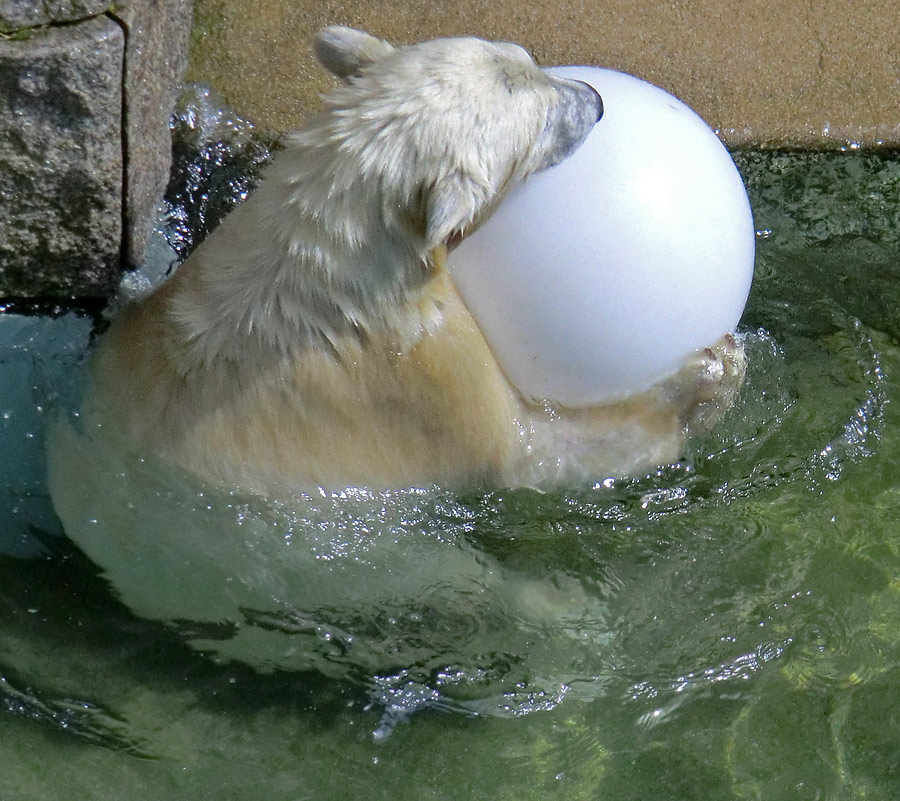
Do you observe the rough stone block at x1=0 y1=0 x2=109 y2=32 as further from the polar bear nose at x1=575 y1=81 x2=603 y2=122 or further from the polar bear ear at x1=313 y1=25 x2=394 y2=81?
the polar bear nose at x1=575 y1=81 x2=603 y2=122

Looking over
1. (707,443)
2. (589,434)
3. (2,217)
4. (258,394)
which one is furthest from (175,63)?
(707,443)

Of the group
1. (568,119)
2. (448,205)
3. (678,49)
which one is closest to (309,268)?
(448,205)

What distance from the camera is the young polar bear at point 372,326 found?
7.43 ft

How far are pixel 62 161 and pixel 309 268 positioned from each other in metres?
0.92

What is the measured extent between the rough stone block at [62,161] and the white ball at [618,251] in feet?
3.52

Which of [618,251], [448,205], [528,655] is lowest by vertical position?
[528,655]

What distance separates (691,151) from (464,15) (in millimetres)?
1806

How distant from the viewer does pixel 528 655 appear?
2.81 metres

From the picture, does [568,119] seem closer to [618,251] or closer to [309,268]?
[618,251]

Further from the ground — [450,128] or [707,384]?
[450,128]

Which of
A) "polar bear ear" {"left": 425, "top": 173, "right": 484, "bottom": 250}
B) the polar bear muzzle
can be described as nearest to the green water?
"polar bear ear" {"left": 425, "top": 173, "right": 484, "bottom": 250}

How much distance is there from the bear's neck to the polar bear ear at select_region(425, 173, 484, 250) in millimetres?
88

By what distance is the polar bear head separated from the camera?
2221mm

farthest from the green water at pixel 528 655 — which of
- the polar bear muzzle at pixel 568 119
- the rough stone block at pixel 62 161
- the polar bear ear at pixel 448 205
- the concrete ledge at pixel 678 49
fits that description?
the concrete ledge at pixel 678 49
